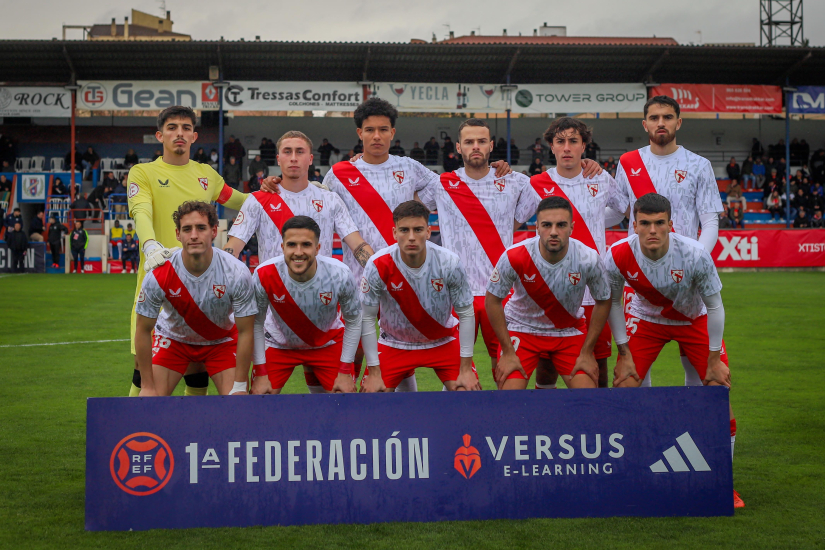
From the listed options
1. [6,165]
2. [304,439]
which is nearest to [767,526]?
[304,439]

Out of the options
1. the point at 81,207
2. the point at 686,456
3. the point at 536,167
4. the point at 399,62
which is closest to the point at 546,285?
the point at 686,456

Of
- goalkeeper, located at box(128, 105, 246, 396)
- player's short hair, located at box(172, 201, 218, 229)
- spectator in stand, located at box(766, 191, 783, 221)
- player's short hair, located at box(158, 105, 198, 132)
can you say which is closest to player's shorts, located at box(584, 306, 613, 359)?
player's short hair, located at box(172, 201, 218, 229)

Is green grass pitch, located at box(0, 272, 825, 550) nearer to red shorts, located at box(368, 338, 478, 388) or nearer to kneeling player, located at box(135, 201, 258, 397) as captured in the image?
kneeling player, located at box(135, 201, 258, 397)

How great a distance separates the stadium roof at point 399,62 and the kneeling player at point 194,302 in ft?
67.3

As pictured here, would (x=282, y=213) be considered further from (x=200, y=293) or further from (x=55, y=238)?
(x=55, y=238)

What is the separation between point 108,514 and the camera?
3701 millimetres

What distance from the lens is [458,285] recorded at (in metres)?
4.70

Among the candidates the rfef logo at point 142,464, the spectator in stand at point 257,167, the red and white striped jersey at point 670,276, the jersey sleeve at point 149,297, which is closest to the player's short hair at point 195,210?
the jersey sleeve at point 149,297

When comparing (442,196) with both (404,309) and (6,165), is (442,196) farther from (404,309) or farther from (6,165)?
(6,165)

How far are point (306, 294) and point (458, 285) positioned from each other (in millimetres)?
951

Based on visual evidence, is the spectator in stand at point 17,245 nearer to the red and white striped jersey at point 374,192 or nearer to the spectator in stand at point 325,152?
the spectator in stand at point 325,152

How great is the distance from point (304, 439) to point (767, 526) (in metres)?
2.34

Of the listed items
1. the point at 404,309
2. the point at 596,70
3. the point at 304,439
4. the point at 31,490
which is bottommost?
the point at 31,490

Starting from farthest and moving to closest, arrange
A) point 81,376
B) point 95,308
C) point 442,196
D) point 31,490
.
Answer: point 95,308, point 81,376, point 442,196, point 31,490
